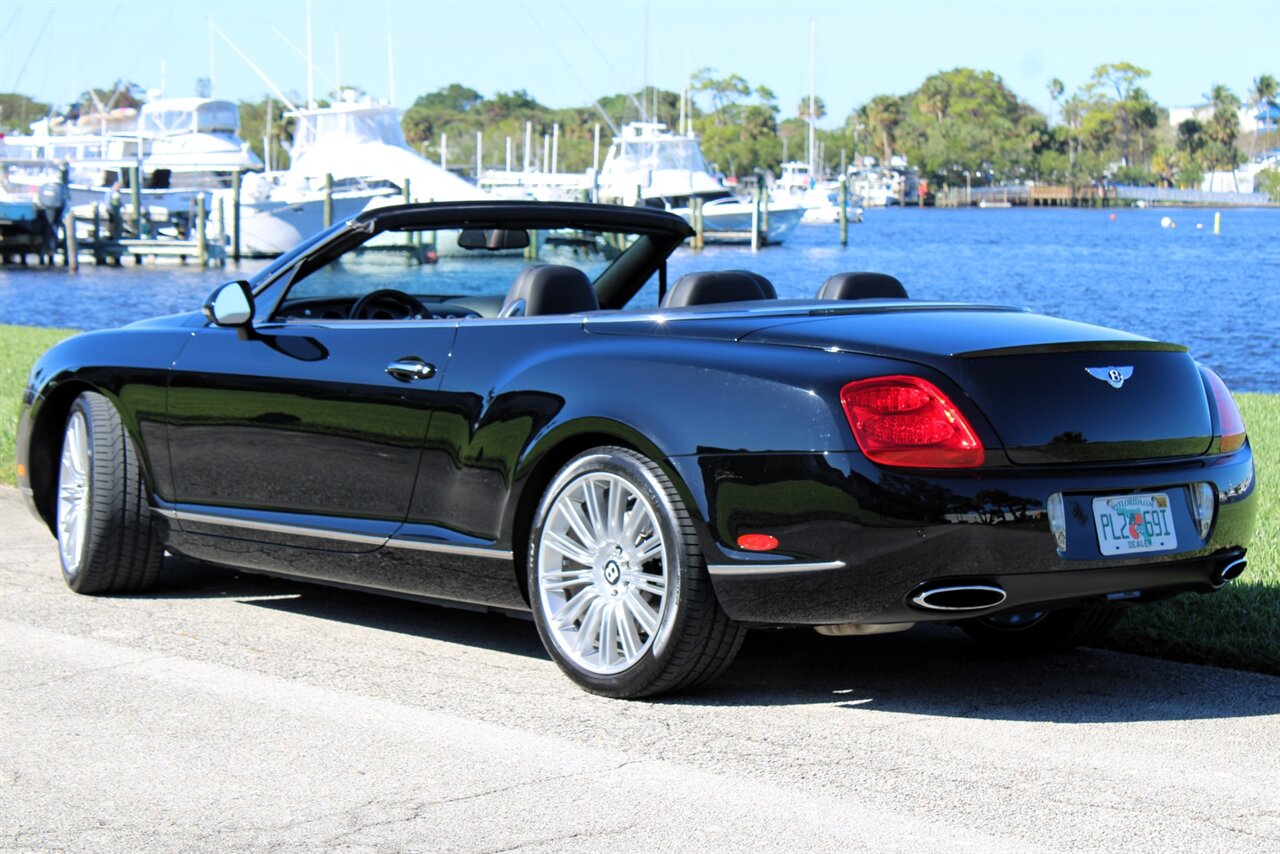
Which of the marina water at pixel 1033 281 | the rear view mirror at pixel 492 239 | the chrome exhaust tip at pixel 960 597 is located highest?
the rear view mirror at pixel 492 239

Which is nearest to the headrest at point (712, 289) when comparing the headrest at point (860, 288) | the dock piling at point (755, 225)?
the headrest at point (860, 288)

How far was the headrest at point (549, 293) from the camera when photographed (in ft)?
18.6

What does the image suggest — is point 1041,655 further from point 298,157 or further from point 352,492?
point 298,157

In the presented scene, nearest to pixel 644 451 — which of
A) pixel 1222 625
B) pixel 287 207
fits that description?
pixel 1222 625

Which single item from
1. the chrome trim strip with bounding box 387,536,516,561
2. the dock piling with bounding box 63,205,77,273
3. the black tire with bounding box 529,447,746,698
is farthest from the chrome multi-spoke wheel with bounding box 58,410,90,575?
the dock piling with bounding box 63,205,77,273

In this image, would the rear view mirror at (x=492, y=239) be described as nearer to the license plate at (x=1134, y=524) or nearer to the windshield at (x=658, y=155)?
the license plate at (x=1134, y=524)

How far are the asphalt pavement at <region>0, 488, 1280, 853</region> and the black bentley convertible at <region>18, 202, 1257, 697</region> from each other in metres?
0.25

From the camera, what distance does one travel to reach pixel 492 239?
628cm

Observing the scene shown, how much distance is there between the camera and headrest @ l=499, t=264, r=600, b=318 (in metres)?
5.67

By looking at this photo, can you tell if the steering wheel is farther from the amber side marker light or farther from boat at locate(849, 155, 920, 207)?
boat at locate(849, 155, 920, 207)

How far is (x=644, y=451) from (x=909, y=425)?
0.75 meters

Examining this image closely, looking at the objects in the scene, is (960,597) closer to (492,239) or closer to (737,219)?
(492,239)

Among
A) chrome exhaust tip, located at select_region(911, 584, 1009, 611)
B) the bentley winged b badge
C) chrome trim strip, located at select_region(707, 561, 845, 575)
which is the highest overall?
the bentley winged b badge

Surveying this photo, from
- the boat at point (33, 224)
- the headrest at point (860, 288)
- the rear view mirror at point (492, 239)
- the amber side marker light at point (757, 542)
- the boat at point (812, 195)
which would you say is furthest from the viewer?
the boat at point (812, 195)
